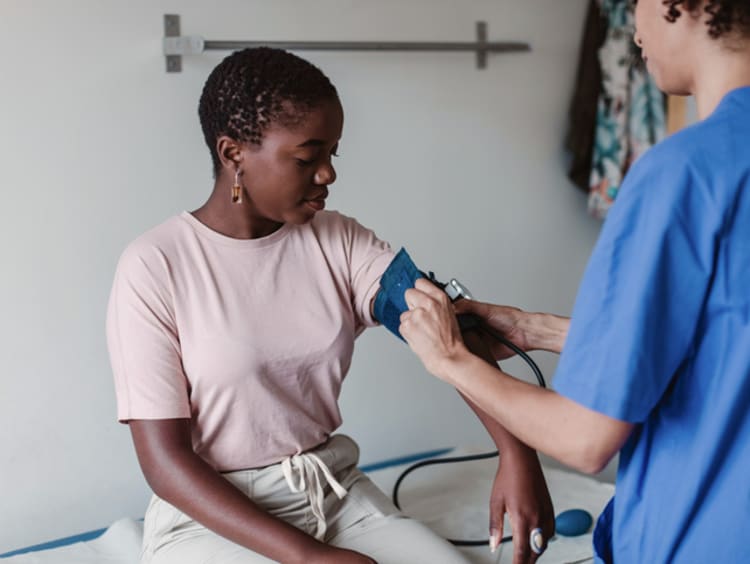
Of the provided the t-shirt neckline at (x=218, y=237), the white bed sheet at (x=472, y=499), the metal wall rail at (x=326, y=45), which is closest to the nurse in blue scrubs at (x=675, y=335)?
the t-shirt neckline at (x=218, y=237)

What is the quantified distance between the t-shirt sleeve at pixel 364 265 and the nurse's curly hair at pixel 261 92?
271 mm

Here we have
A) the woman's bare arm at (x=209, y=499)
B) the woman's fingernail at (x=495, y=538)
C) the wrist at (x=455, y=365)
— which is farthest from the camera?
the woman's bare arm at (x=209, y=499)

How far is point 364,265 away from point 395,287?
5.7 inches

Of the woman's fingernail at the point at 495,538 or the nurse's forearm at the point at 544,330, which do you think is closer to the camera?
the woman's fingernail at the point at 495,538

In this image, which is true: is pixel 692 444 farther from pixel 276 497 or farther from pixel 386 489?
pixel 386 489

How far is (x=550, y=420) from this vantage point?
907mm

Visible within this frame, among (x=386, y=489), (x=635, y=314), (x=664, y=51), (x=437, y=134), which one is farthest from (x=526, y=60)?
(x=635, y=314)

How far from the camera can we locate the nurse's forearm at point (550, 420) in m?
0.88

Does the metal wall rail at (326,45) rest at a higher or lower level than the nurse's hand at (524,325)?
higher

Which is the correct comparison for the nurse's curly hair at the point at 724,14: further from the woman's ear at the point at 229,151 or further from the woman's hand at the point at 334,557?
the woman's hand at the point at 334,557

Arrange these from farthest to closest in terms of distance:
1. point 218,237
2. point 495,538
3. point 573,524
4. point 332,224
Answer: point 573,524 < point 332,224 < point 218,237 < point 495,538

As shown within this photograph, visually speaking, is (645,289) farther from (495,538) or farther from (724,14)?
(495,538)

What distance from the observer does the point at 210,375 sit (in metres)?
1.35

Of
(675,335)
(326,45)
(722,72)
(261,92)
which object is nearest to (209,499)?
(261,92)
